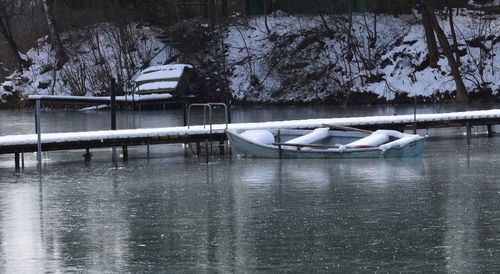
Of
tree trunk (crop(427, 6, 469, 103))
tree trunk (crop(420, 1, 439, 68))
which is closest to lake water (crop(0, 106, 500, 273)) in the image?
tree trunk (crop(427, 6, 469, 103))

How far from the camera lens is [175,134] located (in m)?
30.9

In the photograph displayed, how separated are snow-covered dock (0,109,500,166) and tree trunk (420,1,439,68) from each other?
2107cm

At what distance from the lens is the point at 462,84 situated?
55344 mm

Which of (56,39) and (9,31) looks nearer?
(56,39)

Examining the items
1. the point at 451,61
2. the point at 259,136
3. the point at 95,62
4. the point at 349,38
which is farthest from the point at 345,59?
the point at 259,136

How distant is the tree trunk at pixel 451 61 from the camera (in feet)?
181

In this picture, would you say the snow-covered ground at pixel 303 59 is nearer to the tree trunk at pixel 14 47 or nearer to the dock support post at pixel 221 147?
the tree trunk at pixel 14 47

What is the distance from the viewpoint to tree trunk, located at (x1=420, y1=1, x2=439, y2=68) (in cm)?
5621

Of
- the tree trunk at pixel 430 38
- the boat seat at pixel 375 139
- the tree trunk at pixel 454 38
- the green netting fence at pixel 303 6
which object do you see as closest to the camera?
the boat seat at pixel 375 139

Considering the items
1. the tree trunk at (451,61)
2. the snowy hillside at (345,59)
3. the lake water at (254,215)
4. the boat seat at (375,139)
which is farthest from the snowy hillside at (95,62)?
the boat seat at (375,139)

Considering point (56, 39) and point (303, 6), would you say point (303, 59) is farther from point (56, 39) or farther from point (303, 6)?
point (56, 39)

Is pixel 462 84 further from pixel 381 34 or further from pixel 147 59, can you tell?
pixel 147 59

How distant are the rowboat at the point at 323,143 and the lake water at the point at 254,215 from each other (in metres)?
0.50

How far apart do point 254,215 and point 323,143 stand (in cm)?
1161
